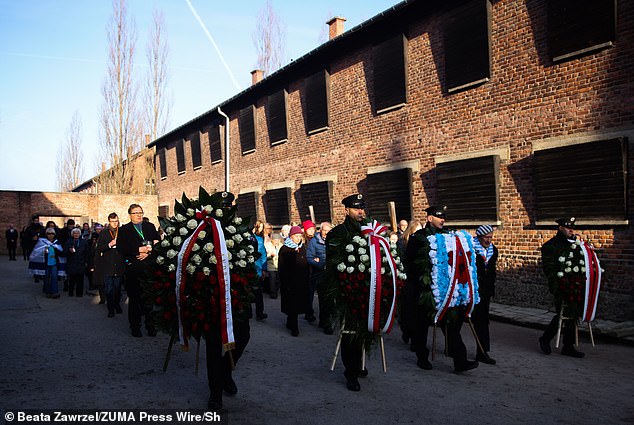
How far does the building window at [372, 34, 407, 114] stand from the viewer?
14273 mm

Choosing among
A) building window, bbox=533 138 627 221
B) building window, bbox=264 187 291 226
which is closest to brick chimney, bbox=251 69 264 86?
building window, bbox=264 187 291 226

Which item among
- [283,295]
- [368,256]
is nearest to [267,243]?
[283,295]

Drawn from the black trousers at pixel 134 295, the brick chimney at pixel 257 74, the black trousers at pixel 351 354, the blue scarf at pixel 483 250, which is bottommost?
the black trousers at pixel 351 354

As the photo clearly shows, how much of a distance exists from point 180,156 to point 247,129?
9.48m

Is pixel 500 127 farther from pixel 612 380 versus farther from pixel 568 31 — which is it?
pixel 612 380

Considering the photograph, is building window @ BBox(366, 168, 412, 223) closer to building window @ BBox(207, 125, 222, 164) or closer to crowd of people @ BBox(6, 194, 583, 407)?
crowd of people @ BBox(6, 194, 583, 407)

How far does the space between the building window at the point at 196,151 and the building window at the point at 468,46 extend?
18.0 m

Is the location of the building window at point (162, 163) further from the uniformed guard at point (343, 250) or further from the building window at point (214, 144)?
the uniformed guard at point (343, 250)

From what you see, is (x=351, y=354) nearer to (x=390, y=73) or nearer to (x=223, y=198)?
(x=223, y=198)

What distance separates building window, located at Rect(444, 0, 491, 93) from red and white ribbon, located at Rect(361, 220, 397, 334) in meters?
7.43

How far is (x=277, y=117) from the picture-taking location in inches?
814

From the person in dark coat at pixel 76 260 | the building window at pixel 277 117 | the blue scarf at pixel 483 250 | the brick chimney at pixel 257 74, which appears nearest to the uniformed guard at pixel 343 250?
the blue scarf at pixel 483 250

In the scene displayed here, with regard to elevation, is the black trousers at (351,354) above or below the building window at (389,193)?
below

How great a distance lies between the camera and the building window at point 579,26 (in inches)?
378
